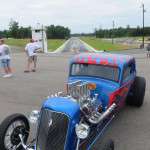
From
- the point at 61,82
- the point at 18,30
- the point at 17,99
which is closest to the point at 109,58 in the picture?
the point at 17,99

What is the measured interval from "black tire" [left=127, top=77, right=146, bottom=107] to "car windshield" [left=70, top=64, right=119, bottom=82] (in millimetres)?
1518

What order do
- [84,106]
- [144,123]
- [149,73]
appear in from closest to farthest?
[84,106]
[144,123]
[149,73]

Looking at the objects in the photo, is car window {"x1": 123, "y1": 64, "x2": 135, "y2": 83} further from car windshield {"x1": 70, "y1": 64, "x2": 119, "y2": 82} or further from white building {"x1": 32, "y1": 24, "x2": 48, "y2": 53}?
white building {"x1": 32, "y1": 24, "x2": 48, "y2": 53}

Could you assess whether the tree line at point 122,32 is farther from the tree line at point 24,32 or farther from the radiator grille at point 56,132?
the radiator grille at point 56,132

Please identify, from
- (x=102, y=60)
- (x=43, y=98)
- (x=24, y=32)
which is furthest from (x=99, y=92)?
(x=24, y=32)

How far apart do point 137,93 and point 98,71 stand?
1703 mm

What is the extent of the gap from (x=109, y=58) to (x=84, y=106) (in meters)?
2.49

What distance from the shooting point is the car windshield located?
7.42 meters

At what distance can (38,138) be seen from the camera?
517 cm

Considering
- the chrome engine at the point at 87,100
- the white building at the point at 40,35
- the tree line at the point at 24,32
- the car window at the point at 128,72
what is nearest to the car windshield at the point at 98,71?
the car window at the point at 128,72

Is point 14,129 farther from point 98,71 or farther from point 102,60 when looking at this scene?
point 102,60

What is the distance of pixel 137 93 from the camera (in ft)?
28.7

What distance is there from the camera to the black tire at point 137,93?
8.75 meters

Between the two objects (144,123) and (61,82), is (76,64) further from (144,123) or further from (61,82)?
(61,82)
